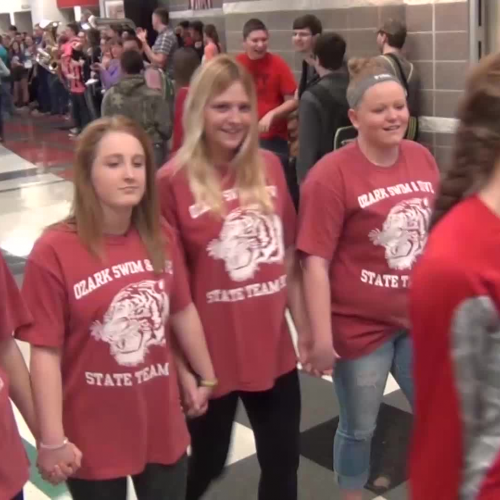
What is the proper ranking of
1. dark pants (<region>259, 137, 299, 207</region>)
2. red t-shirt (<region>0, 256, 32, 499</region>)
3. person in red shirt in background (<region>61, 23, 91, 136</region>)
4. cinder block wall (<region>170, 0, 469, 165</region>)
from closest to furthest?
red t-shirt (<region>0, 256, 32, 499</region>)
cinder block wall (<region>170, 0, 469, 165</region>)
dark pants (<region>259, 137, 299, 207</region>)
person in red shirt in background (<region>61, 23, 91, 136</region>)

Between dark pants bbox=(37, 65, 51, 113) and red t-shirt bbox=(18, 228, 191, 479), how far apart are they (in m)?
15.2

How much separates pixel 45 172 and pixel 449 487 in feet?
29.5

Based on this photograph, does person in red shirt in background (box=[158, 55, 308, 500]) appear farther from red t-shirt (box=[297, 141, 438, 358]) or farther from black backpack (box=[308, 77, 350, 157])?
black backpack (box=[308, 77, 350, 157])

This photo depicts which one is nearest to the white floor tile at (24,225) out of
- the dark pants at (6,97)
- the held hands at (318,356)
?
the held hands at (318,356)

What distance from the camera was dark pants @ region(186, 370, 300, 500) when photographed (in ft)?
6.93

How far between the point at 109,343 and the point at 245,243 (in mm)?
471

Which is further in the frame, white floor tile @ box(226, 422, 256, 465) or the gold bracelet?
white floor tile @ box(226, 422, 256, 465)

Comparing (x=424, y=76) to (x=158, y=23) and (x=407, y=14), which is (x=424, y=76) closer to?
(x=407, y=14)

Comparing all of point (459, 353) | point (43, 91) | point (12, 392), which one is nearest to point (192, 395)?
point (12, 392)

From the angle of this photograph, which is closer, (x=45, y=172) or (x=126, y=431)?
(x=126, y=431)

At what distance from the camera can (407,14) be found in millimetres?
5891

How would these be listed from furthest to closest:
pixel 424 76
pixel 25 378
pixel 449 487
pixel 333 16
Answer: pixel 333 16 < pixel 424 76 < pixel 25 378 < pixel 449 487

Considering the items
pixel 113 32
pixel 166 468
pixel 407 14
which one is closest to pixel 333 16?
pixel 407 14

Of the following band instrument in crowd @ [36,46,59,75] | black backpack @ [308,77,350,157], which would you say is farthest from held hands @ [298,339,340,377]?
band instrument in crowd @ [36,46,59,75]
